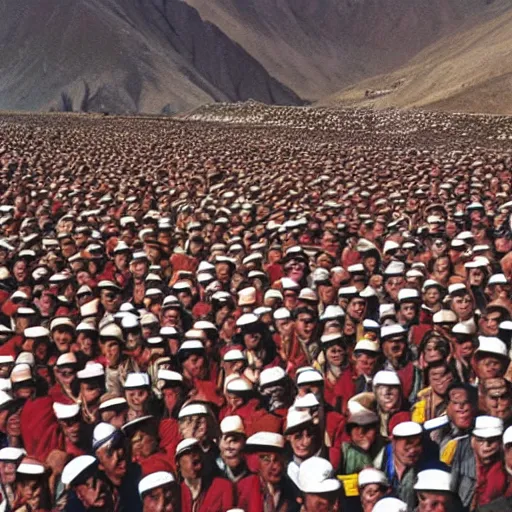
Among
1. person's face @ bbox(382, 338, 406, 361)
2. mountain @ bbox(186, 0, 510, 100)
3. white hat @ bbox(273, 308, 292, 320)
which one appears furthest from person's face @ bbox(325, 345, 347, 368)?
mountain @ bbox(186, 0, 510, 100)

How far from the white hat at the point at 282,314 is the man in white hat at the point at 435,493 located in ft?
12.7

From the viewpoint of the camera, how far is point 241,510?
577 cm

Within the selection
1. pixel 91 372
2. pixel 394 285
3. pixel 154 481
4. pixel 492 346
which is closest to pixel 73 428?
pixel 91 372

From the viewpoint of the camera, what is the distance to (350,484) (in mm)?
6277

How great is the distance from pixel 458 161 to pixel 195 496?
24529 mm

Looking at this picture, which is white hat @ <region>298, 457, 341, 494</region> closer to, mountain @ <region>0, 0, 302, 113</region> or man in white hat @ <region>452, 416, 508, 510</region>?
man in white hat @ <region>452, 416, 508, 510</region>

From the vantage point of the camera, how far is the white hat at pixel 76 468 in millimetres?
5969

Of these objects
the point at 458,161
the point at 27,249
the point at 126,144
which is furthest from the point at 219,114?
the point at 27,249

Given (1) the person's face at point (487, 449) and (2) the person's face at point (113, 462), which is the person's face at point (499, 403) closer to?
(1) the person's face at point (487, 449)

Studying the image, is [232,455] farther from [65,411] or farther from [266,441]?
[65,411]

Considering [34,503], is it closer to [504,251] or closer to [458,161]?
[504,251]

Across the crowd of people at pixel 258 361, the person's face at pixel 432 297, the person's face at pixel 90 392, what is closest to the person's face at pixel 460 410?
the crowd of people at pixel 258 361

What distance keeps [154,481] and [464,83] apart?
68.1 meters

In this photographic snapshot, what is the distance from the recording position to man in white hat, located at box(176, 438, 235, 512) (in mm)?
6055
